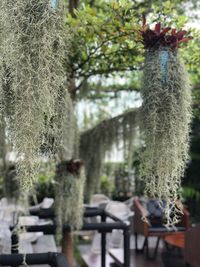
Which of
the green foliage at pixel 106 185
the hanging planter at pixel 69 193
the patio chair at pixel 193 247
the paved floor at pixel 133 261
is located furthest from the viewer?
the green foliage at pixel 106 185

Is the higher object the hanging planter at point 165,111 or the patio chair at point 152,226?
the hanging planter at point 165,111

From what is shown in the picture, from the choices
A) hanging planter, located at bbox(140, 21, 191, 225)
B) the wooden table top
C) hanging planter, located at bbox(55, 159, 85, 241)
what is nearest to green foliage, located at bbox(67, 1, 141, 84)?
hanging planter, located at bbox(140, 21, 191, 225)

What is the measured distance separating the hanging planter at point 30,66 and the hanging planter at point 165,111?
0.49 metres

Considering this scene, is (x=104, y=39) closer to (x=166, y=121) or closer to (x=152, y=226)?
(x=166, y=121)

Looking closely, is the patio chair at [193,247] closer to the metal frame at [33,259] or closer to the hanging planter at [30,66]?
the metal frame at [33,259]

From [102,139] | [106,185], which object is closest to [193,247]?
[102,139]

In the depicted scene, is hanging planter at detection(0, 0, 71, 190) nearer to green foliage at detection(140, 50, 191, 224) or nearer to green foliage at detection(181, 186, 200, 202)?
green foliage at detection(140, 50, 191, 224)

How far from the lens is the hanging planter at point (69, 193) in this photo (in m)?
3.36

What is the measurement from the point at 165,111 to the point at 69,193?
5.33 feet

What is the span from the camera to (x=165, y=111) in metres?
2.00

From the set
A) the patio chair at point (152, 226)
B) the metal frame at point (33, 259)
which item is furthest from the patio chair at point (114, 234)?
the metal frame at point (33, 259)

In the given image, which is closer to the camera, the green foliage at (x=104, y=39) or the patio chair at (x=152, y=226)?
the green foliage at (x=104, y=39)

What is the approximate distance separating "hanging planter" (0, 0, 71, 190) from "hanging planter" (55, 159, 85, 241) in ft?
5.36

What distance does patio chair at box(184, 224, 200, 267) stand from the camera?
126 inches
